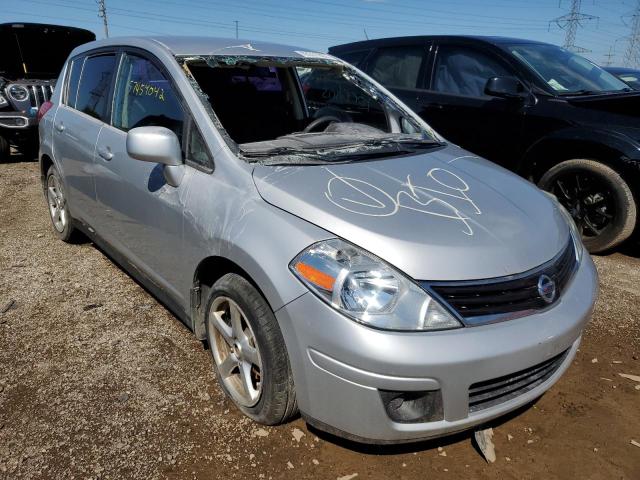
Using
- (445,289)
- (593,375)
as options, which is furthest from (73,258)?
(593,375)

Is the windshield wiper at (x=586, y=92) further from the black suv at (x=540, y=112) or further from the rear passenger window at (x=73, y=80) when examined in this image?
the rear passenger window at (x=73, y=80)

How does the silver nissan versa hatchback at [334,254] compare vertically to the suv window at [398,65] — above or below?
below

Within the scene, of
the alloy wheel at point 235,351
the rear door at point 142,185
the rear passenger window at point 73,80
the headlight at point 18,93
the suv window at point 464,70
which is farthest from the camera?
the headlight at point 18,93

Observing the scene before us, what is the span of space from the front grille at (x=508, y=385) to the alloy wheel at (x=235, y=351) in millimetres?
825

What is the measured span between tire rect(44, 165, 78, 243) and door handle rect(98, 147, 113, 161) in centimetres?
106

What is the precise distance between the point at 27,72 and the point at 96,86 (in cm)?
651

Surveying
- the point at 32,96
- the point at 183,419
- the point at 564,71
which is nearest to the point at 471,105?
the point at 564,71

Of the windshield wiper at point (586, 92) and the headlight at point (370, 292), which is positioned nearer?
the headlight at point (370, 292)

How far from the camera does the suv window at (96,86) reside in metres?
3.29

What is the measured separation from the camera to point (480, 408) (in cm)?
185

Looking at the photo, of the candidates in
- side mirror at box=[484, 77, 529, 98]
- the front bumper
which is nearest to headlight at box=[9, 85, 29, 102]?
side mirror at box=[484, 77, 529, 98]

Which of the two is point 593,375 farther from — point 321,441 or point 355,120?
point 355,120

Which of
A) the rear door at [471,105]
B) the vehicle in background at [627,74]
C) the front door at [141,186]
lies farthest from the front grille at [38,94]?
the vehicle in background at [627,74]

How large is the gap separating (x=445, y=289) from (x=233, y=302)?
0.88 m
